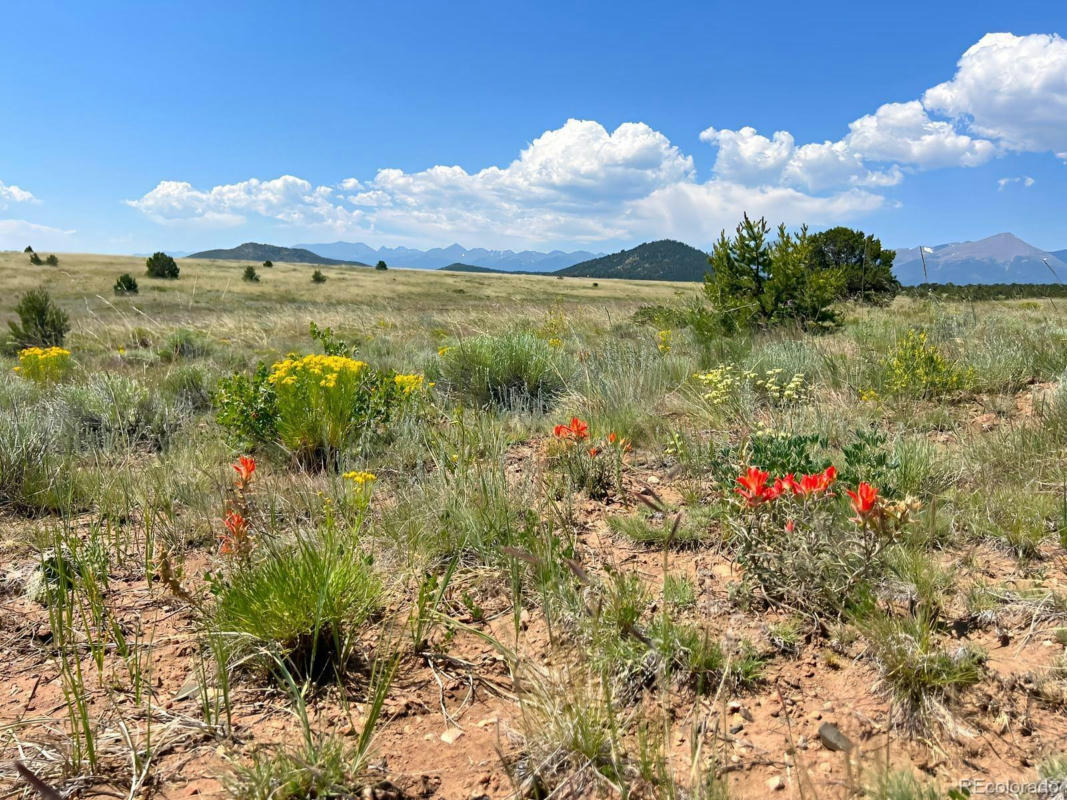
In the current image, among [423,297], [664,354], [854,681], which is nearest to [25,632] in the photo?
[854,681]

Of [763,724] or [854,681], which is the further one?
[854,681]

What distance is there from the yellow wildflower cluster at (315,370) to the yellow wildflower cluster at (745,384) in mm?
2573

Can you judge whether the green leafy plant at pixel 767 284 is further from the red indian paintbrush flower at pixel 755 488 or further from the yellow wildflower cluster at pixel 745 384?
the red indian paintbrush flower at pixel 755 488

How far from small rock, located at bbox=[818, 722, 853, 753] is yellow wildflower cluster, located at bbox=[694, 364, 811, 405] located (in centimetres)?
239

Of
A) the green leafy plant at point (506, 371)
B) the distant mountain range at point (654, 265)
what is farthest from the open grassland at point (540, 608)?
the distant mountain range at point (654, 265)

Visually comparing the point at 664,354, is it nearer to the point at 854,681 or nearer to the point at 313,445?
the point at 313,445

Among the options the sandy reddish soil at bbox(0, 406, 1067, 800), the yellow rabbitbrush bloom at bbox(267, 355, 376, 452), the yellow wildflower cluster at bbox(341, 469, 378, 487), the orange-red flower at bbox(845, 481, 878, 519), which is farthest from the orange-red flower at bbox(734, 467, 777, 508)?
the yellow rabbitbrush bloom at bbox(267, 355, 376, 452)

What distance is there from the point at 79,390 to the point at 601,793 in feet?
19.3

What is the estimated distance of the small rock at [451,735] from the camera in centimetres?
179

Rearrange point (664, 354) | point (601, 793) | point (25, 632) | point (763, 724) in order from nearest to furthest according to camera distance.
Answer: point (601, 793)
point (763, 724)
point (25, 632)
point (664, 354)

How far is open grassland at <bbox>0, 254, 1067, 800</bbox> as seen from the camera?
5.27 ft

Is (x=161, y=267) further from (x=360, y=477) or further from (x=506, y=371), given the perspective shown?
(x=360, y=477)

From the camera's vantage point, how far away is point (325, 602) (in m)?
2.03

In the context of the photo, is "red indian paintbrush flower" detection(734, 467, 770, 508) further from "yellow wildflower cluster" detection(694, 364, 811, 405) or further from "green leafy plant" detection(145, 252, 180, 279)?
"green leafy plant" detection(145, 252, 180, 279)
